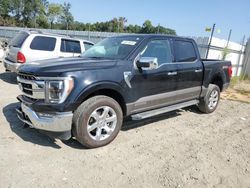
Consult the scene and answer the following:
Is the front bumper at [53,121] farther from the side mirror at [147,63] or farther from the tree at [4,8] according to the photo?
the tree at [4,8]

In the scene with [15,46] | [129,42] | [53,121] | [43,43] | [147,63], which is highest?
[129,42]

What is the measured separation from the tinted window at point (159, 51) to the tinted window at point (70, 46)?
188 inches

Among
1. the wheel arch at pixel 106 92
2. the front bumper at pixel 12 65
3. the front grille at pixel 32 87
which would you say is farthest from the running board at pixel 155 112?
the front bumper at pixel 12 65

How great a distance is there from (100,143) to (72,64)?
134 cm

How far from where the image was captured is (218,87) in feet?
22.5

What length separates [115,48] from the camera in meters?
4.88

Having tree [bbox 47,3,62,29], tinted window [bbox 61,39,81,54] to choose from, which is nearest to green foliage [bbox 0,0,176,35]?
tree [bbox 47,3,62,29]

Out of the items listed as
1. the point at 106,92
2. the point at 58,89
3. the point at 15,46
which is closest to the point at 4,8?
the point at 15,46

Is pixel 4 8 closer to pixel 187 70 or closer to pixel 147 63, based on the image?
pixel 187 70

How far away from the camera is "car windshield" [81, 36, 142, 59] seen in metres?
4.61

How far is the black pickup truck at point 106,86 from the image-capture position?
364 centimetres

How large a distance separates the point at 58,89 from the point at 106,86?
2.52 feet

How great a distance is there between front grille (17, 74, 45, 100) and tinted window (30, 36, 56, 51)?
4283 mm

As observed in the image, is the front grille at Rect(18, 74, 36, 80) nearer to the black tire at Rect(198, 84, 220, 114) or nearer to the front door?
the front door
